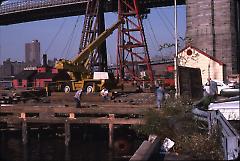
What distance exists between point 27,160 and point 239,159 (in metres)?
10.7

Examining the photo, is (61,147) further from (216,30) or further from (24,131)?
(216,30)

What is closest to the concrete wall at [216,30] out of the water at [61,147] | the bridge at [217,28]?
the bridge at [217,28]

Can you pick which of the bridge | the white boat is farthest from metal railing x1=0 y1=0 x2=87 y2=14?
the white boat

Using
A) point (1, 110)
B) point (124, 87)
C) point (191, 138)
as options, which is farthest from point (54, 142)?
point (124, 87)

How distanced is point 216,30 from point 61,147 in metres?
37.6

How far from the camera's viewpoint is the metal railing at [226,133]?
875cm

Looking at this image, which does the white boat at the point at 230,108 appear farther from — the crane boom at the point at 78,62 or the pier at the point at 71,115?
the crane boom at the point at 78,62

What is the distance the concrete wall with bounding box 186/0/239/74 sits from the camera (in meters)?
50.5

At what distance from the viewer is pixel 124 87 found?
40.5 meters

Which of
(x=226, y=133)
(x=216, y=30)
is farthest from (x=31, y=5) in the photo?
(x=226, y=133)

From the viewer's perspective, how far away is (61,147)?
63.5 ft

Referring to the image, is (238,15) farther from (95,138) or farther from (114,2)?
(95,138)

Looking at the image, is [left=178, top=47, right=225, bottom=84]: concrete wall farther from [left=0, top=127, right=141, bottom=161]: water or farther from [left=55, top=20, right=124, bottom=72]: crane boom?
[left=0, top=127, right=141, bottom=161]: water

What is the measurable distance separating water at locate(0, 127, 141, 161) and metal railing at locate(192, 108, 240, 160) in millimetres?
5802
